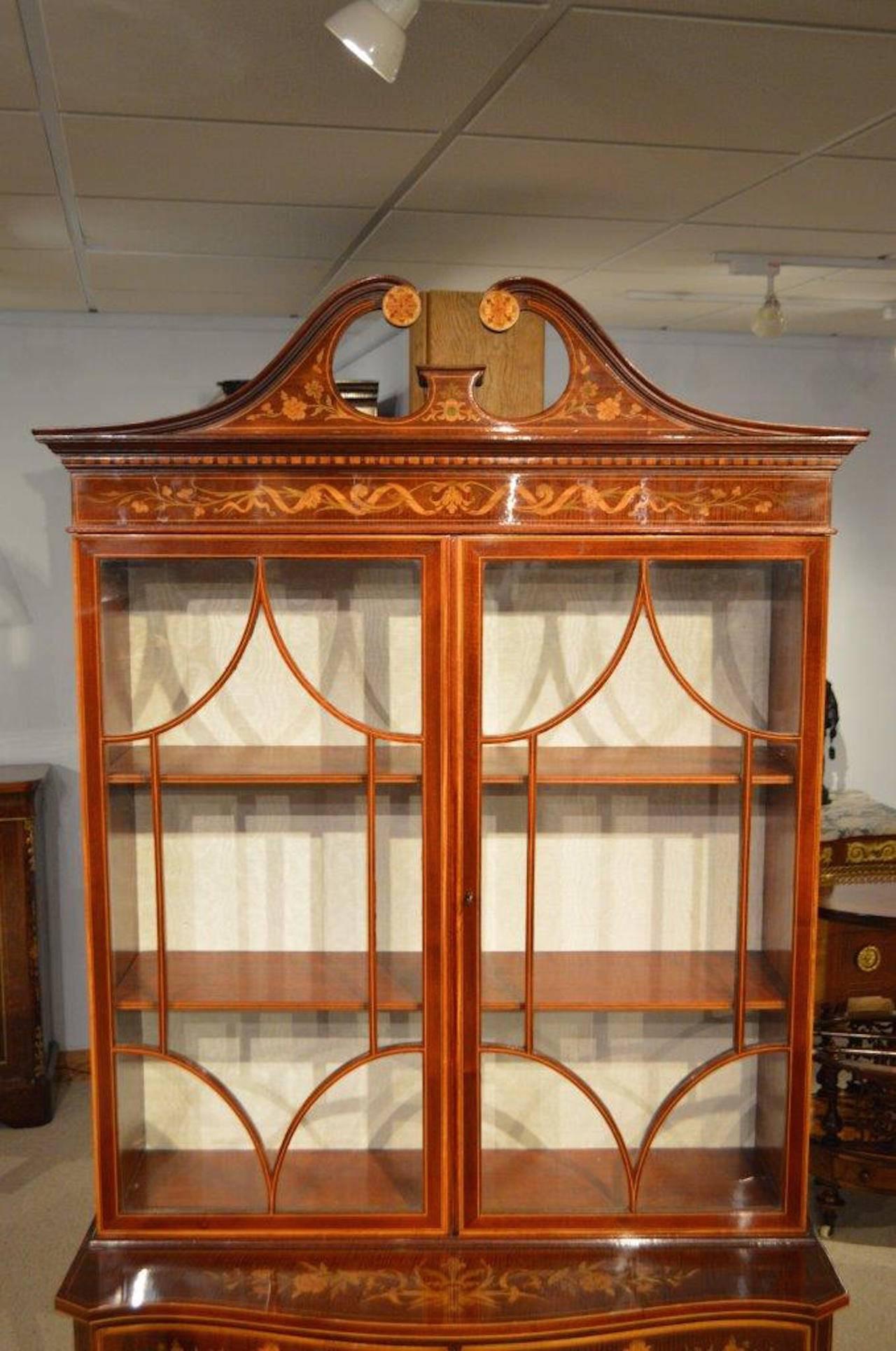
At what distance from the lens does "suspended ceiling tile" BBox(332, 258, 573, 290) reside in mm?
2795

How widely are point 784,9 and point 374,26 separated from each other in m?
0.54

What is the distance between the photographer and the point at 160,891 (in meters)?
1.93

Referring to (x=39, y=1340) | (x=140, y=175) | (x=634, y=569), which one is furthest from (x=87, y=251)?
(x=39, y=1340)

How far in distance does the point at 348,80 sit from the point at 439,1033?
4.77 feet

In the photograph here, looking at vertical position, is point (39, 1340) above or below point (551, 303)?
below

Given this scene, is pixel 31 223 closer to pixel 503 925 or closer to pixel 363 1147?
pixel 503 925

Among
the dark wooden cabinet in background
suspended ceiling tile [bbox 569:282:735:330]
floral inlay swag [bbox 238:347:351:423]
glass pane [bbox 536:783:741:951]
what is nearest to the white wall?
suspended ceiling tile [bbox 569:282:735:330]

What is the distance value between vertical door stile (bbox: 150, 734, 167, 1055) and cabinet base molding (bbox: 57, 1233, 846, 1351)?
0.37m

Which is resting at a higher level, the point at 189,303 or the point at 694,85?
the point at 189,303

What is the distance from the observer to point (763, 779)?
1.92 meters

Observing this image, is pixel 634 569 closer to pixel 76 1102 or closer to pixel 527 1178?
pixel 527 1178

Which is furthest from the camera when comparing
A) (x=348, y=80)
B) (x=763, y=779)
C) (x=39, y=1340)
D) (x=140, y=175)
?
(x=39, y=1340)

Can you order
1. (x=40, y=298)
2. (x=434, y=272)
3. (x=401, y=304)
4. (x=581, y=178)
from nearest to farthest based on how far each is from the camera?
(x=401, y=304) < (x=581, y=178) < (x=434, y=272) < (x=40, y=298)

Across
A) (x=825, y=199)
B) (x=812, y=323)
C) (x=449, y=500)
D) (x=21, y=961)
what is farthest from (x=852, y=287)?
(x=21, y=961)
